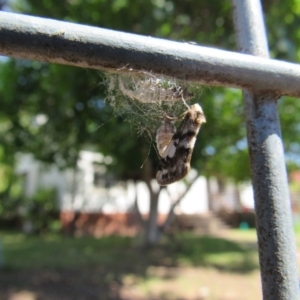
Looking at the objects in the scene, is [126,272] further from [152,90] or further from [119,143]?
[152,90]

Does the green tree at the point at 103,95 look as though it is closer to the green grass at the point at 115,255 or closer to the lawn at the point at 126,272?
the green grass at the point at 115,255


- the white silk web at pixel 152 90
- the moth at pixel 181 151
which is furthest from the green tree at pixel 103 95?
the moth at pixel 181 151

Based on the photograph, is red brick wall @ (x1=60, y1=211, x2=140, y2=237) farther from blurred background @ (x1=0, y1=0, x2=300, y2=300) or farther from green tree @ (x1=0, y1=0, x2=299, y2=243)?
green tree @ (x1=0, y1=0, x2=299, y2=243)

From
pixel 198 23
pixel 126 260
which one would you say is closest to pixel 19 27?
pixel 198 23

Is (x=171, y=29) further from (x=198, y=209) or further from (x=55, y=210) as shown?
(x=198, y=209)

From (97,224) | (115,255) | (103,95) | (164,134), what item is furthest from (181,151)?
(97,224)

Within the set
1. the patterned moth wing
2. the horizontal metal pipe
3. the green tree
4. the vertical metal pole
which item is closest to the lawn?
the green tree

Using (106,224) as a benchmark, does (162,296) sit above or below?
below
